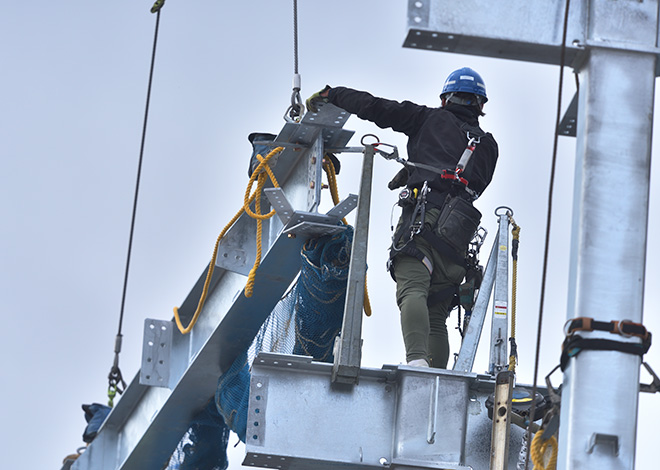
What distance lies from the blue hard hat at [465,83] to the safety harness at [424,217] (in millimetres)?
416

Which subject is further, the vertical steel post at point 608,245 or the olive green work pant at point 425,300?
the olive green work pant at point 425,300

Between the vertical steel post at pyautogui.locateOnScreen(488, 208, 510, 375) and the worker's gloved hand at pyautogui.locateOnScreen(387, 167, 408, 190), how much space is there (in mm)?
603

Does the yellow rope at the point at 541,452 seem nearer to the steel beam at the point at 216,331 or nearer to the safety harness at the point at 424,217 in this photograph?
the safety harness at the point at 424,217

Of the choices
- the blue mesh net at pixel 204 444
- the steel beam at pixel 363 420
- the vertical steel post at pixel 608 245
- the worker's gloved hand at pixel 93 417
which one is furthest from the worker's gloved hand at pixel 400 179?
the worker's gloved hand at pixel 93 417

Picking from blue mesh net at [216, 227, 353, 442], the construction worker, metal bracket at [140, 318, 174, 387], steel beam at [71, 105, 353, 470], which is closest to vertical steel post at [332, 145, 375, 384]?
the construction worker

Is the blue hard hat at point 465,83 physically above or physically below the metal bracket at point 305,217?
A: above

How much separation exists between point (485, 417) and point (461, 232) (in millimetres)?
1092

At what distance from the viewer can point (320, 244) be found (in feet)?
24.8

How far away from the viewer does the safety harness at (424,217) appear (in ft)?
23.9

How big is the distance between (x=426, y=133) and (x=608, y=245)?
330cm

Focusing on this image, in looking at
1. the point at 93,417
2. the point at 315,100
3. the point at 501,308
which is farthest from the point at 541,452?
the point at 93,417

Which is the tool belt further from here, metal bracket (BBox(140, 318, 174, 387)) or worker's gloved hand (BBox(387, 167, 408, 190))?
metal bracket (BBox(140, 318, 174, 387))

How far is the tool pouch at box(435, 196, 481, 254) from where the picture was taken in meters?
7.27

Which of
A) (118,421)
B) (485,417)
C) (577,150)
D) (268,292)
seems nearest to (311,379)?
(485,417)
